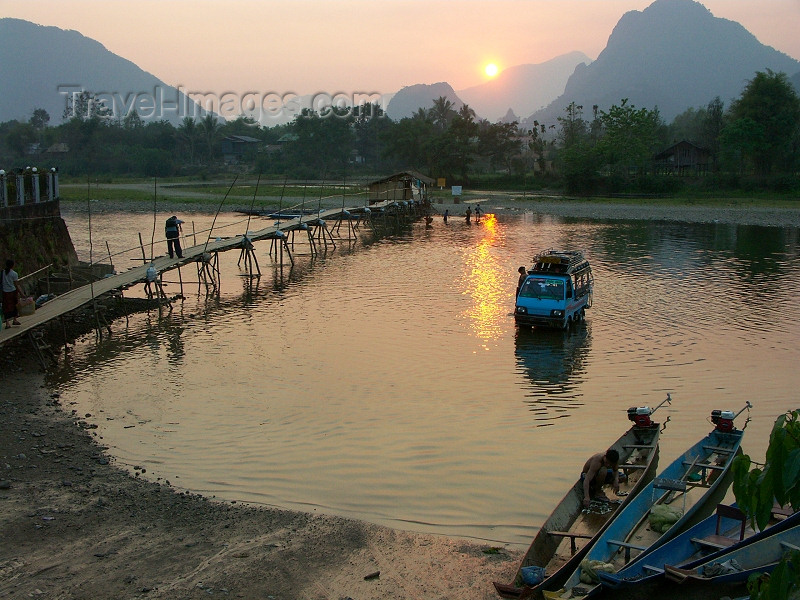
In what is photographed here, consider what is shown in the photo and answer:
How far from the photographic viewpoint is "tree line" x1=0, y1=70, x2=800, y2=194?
71688 millimetres

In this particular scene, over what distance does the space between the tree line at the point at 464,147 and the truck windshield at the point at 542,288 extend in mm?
56287

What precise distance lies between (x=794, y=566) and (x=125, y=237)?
153 ft

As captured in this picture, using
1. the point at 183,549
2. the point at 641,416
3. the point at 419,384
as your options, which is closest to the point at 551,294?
the point at 419,384

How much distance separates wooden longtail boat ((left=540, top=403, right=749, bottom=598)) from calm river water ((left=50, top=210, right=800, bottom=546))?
1.51 meters

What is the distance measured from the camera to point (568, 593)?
7797 millimetres

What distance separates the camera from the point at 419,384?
16.8m

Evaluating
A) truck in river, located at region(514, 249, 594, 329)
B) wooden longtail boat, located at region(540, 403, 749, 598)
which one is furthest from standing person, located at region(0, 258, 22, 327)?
wooden longtail boat, located at region(540, 403, 749, 598)

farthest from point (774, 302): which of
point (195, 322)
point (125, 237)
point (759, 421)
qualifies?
point (125, 237)

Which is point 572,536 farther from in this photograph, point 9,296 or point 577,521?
point 9,296

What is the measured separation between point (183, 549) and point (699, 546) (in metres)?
6.19

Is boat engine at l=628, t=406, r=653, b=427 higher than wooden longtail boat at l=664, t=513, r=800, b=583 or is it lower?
higher

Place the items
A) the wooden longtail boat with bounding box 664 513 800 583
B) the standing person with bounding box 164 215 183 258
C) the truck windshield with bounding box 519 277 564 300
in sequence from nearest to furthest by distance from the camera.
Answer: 1. the wooden longtail boat with bounding box 664 513 800 583
2. the truck windshield with bounding box 519 277 564 300
3. the standing person with bounding box 164 215 183 258

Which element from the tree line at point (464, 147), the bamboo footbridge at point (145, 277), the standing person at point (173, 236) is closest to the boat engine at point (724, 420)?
the bamboo footbridge at point (145, 277)

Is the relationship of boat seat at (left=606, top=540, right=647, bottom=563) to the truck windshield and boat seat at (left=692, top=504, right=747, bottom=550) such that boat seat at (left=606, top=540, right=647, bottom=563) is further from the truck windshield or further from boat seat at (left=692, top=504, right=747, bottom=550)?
the truck windshield
